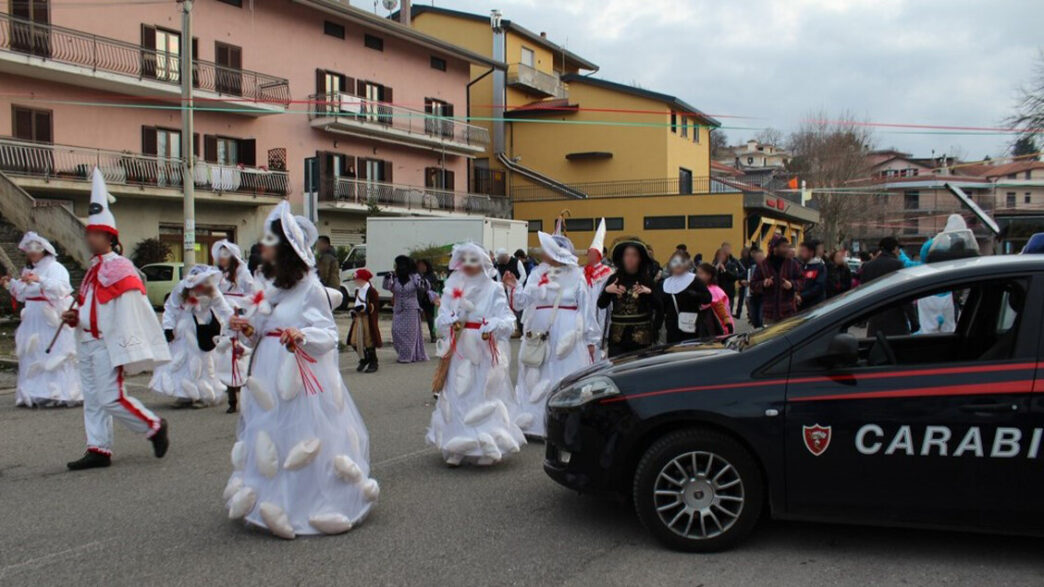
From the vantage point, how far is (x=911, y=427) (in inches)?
165

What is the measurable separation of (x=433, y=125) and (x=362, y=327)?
27490 millimetres

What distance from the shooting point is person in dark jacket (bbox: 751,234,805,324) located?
37.3ft

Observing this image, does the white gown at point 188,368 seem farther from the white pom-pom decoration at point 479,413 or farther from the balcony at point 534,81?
the balcony at point 534,81

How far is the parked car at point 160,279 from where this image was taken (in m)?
22.7

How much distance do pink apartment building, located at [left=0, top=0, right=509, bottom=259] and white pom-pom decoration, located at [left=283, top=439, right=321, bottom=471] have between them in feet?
51.5

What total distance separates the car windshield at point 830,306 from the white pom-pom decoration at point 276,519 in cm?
281

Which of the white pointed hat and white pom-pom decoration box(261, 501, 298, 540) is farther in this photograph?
the white pointed hat

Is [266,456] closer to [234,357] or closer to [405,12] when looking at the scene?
[234,357]

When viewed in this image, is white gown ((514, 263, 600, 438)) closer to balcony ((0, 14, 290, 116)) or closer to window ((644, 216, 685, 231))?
balcony ((0, 14, 290, 116))

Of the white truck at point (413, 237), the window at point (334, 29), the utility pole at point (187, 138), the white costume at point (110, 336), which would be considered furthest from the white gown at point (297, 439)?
the window at point (334, 29)

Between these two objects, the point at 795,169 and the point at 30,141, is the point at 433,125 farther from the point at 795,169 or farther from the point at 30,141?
the point at 795,169

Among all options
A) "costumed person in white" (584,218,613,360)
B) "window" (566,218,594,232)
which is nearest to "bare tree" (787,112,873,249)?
"window" (566,218,594,232)

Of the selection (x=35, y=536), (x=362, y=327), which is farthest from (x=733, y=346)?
(x=362, y=327)

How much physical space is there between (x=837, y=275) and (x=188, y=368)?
11.3 metres
